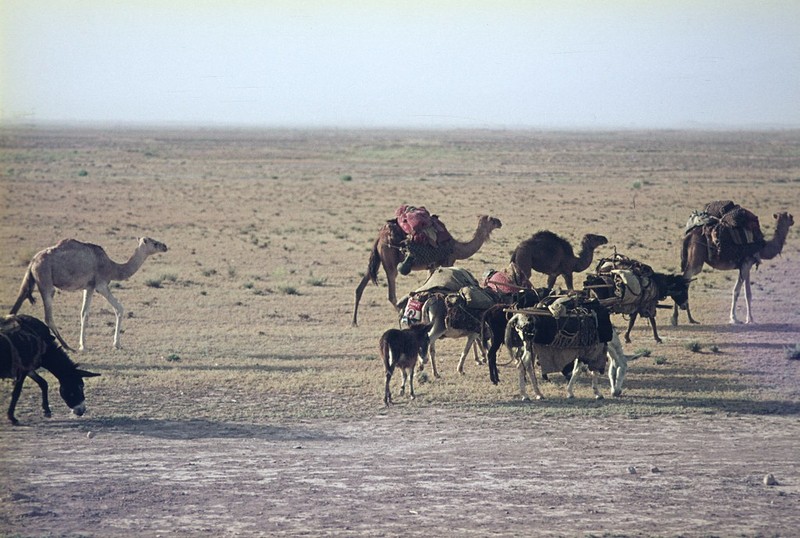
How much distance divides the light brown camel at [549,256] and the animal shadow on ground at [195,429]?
642 cm

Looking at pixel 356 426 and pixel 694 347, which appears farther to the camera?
pixel 694 347

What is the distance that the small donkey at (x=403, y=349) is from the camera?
12.5 meters

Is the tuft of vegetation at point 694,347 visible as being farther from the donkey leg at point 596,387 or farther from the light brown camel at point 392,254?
the light brown camel at point 392,254

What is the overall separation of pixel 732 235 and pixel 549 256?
3.24 metres

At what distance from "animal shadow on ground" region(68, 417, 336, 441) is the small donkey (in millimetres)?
1293

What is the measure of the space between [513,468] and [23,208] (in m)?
34.4

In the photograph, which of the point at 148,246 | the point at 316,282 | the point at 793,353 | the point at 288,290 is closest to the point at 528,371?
the point at 793,353

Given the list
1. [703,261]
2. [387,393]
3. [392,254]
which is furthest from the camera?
[392,254]

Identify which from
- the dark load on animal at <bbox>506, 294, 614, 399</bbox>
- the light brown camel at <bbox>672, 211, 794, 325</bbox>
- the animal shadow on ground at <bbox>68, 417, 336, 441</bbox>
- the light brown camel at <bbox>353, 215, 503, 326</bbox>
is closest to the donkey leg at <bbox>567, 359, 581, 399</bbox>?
the dark load on animal at <bbox>506, 294, 614, 399</bbox>

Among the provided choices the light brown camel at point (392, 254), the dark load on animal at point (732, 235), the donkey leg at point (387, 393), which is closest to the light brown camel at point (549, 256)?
the light brown camel at point (392, 254)

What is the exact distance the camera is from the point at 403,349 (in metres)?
12.7

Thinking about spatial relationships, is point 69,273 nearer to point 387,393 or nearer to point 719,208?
point 387,393

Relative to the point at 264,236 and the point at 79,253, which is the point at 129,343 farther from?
the point at 264,236

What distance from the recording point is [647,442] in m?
11.4
